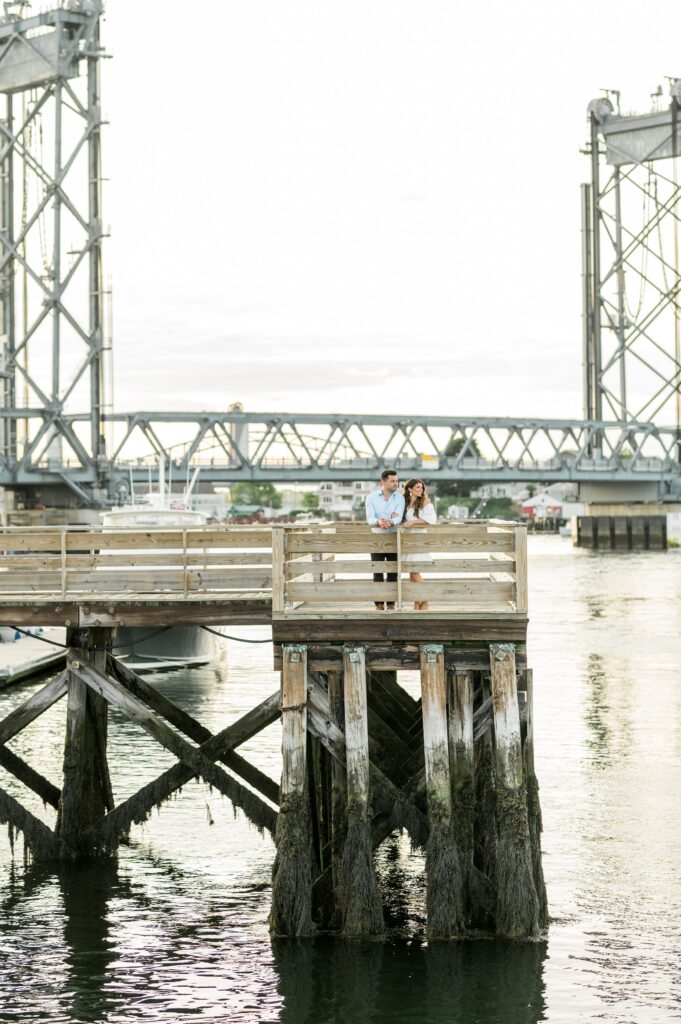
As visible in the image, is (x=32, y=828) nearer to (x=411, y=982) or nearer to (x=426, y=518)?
(x=411, y=982)

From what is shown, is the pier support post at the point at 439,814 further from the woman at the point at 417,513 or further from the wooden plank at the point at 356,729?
the woman at the point at 417,513

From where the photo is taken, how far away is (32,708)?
68.0 feet

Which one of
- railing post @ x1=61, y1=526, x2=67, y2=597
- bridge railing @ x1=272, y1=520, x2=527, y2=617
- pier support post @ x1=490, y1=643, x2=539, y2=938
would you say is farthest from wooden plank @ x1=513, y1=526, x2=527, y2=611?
railing post @ x1=61, y1=526, x2=67, y2=597

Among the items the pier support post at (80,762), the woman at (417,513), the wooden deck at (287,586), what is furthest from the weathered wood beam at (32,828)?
the woman at (417,513)

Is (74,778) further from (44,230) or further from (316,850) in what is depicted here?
(44,230)

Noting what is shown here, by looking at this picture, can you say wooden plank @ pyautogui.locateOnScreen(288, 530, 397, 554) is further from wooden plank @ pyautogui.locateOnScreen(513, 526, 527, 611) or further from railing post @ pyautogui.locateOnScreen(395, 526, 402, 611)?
wooden plank @ pyautogui.locateOnScreen(513, 526, 527, 611)

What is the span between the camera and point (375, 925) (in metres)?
17.1

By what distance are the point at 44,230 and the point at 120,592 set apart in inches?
3140

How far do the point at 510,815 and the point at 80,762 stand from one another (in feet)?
22.0

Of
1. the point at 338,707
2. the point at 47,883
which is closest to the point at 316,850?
the point at 338,707

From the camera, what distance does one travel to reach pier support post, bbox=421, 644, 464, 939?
54.9ft

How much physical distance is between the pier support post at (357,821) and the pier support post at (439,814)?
63 centimetres

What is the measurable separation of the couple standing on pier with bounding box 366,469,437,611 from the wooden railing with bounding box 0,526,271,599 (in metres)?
2.70

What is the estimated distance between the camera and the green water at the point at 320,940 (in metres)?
15.7
